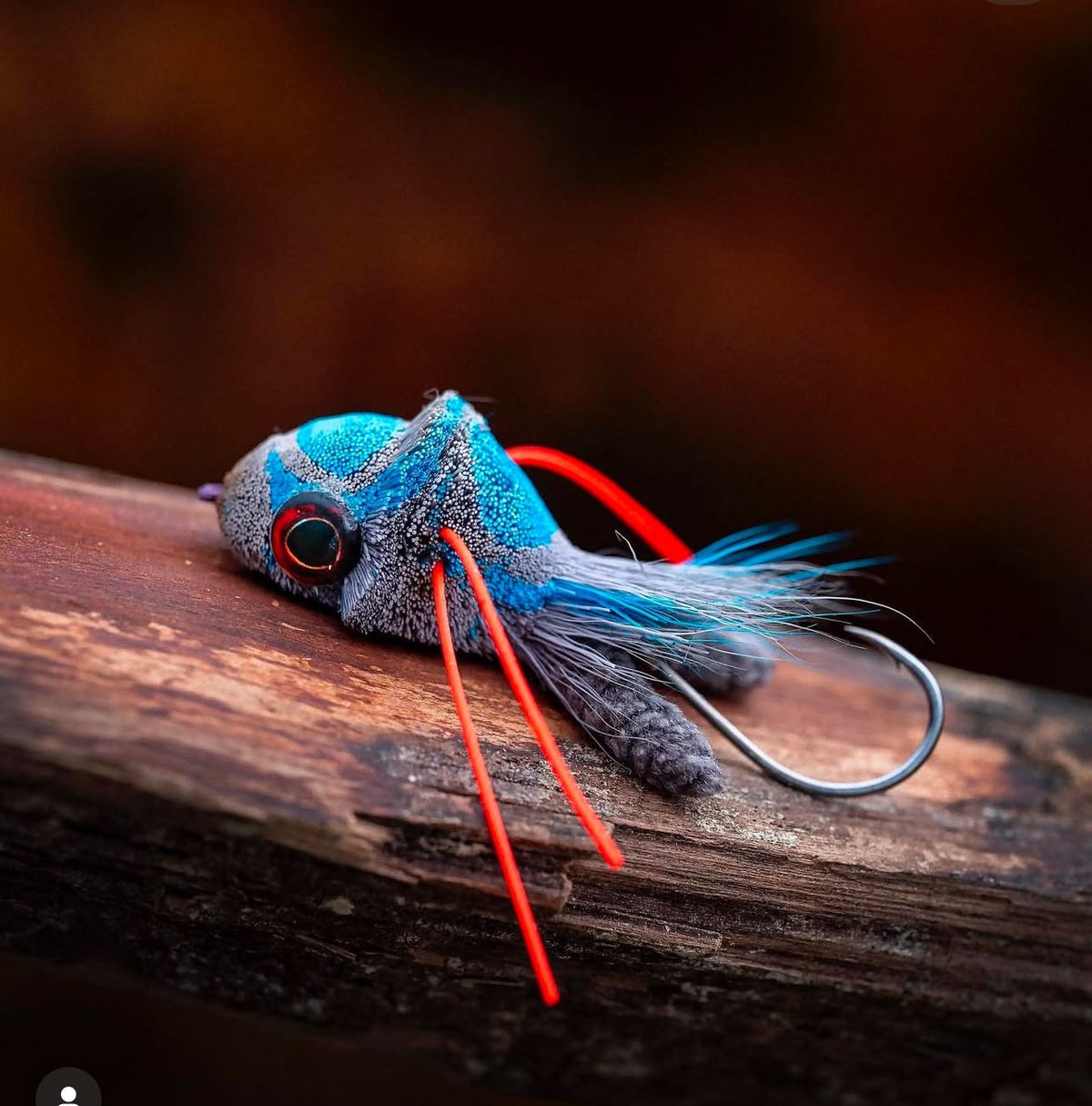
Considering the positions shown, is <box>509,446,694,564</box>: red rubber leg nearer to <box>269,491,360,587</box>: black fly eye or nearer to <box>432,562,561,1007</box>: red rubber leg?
<box>269,491,360,587</box>: black fly eye

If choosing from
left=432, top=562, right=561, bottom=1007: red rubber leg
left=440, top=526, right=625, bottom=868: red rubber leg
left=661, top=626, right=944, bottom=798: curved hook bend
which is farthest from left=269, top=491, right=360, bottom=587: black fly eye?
left=661, top=626, right=944, bottom=798: curved hook bend

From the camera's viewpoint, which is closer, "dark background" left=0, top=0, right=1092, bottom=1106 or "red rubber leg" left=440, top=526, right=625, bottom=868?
"red rubber leg" left=440, top=526, right=625, bottom=868

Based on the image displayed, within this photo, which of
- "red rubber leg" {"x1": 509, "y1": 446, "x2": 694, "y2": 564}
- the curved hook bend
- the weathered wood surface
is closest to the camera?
the weathered wood surface

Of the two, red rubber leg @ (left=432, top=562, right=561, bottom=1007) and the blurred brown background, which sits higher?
the blurred brown background

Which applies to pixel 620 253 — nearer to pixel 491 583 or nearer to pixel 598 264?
pixel 598 264

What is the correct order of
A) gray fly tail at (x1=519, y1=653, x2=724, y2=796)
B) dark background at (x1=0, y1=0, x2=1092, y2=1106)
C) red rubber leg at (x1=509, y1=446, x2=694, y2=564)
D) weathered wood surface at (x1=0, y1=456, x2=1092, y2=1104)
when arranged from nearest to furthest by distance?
weathered wood surface at (x1=0, y1=456, x2=1092, y2=1104) < gray fly tail at (x1=519, y1=653, x2=724, y2=796) < red rubber leg at (x1=509, y1=446, x2=694, y2=564) < dark background at (x1=0, y1=0, x2=1092, y2=1106)

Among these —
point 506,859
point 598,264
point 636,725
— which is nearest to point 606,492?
point 636,725

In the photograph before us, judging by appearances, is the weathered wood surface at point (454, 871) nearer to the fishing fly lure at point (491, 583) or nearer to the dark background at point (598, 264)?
the fishing fly lure at point (491, 583)
